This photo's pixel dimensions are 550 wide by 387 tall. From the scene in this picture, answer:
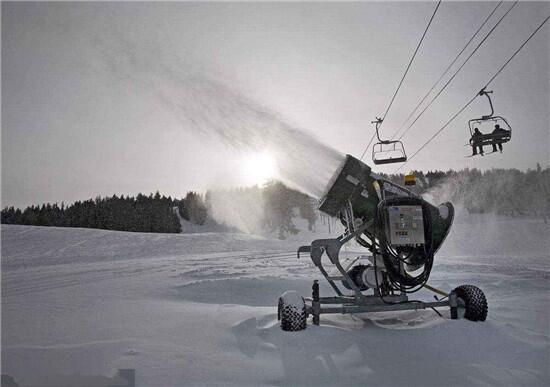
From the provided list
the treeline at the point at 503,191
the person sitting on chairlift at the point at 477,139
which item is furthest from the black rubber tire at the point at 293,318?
the treeline at the point at 503,191

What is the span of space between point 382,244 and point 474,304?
195 cm

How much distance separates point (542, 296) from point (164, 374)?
9.32 m

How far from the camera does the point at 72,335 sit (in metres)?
5.09

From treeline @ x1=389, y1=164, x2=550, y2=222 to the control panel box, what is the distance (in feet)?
202

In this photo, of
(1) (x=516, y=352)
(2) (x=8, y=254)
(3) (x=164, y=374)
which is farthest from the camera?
(2) (x=8, y=254)

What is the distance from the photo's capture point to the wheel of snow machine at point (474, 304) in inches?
221

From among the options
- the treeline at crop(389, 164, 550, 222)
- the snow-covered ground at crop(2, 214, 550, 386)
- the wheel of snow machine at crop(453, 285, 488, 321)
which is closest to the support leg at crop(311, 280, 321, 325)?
the snow-covered ground at crop(2, 214, 550, 386)

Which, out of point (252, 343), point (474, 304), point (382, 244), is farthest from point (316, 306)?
point (474, 304)

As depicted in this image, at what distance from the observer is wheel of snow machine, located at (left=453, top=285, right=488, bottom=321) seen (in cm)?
561

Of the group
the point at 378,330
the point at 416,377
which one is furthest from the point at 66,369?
the point at 378,330

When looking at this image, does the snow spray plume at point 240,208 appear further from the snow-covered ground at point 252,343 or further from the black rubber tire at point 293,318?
the black rubber tire at point 293,318

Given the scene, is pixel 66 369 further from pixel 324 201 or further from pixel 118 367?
pixel 324 201

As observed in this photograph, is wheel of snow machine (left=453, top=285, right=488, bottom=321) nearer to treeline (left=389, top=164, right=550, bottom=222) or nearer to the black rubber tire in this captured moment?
the black rubber tire

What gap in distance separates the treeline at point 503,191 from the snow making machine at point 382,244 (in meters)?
61.1
